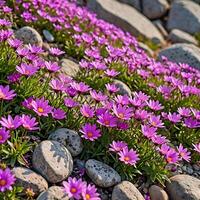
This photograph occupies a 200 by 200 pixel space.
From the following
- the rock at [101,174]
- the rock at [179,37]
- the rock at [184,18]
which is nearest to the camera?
the rock at [101,174]

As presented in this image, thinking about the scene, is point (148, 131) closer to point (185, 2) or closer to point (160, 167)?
point (160, 167)

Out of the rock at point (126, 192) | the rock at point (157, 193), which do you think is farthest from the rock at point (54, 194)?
the rock at point (157, 193)

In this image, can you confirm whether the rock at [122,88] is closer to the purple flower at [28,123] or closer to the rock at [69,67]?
the rock at [69,67]

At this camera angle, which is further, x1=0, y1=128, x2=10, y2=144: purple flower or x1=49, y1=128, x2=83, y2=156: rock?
x1=49, y1=128, x2=83, y2=156: rock

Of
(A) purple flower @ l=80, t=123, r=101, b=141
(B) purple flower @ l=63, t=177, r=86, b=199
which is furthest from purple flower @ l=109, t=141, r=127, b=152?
(B) purple flower @ l=63, t=177, r=86, b=199

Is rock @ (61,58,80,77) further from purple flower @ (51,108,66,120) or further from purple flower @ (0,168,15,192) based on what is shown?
purple flower @ (0,168,15,192)

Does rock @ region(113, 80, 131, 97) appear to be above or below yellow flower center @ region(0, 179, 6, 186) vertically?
below

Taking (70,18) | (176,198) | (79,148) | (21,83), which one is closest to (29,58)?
(21,83)
